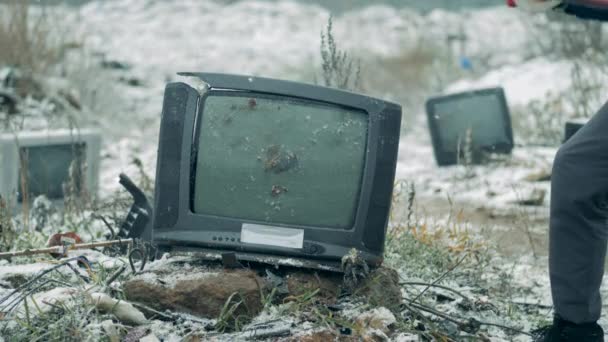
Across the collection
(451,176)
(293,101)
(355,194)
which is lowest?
(451,176)

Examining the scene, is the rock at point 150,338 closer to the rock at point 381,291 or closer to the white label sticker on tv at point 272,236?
the white label sticker on tv at point 272,236

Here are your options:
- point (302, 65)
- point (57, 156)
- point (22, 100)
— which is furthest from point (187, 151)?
point (302, 65)

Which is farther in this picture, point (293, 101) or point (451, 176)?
point (451, 176)

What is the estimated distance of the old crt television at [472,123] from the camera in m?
6.39

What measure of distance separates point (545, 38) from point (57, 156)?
30.3 ft

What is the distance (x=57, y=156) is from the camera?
4824 millimetres

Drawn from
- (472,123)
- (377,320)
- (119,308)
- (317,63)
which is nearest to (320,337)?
(377,320)

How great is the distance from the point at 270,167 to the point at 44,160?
2267mm

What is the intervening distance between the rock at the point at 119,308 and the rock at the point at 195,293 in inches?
3.3

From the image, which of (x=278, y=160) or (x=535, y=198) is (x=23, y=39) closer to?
(x=535, y=198)

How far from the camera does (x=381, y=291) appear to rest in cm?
284

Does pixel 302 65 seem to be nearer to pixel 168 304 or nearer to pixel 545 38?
pixel 545 38

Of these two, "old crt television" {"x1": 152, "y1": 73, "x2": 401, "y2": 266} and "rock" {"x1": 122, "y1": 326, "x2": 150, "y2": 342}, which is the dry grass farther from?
"rock" {"x1": 122, "y1": 326, "x2": 150, "y2": 342}

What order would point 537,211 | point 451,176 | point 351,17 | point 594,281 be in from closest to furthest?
point 594,281 < point 537,211 < point 451,176 < point 351,17
